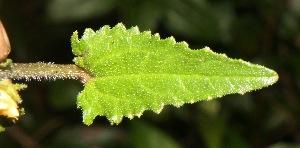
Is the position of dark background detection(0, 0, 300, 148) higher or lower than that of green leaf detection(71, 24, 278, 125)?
higher

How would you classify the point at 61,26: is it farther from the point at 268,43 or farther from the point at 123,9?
the point at 268,43

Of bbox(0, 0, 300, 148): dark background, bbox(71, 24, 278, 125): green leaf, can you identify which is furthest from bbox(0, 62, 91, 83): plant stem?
bbox(0, 0, 300, 148): dark background

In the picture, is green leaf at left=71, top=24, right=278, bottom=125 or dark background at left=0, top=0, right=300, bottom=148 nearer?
green leaf at left=71, top=24, right=278, bottom=125

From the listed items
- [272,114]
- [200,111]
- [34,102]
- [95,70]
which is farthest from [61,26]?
[95,70]

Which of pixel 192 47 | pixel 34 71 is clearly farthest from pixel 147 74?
pixel 192 47

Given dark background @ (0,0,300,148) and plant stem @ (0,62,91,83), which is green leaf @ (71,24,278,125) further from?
dark background @ (0,0,300,148)

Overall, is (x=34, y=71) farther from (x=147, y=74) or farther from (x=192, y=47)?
(x=192, y=47)

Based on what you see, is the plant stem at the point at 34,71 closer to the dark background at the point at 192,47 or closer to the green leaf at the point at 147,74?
the green leaf at the point at 147,74
